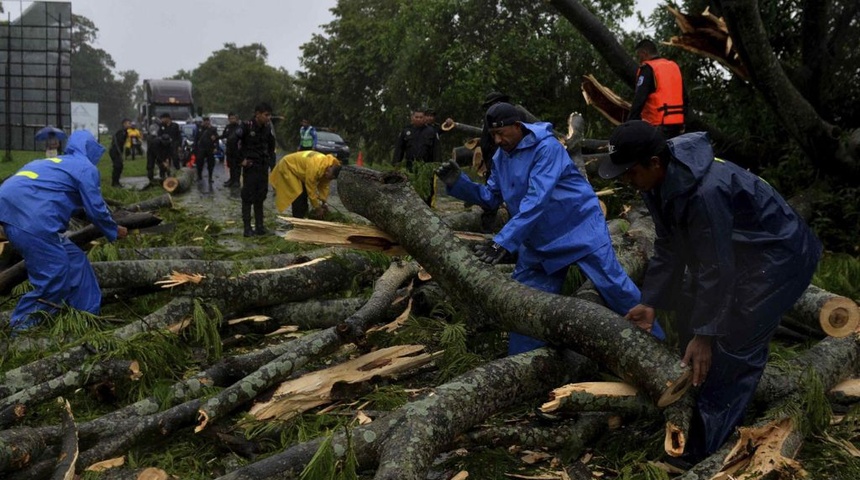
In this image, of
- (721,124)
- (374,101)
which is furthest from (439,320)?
(374,101)

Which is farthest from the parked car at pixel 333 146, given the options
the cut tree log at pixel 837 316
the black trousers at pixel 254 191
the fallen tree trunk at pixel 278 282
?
the cut tree log at pixel 837 316

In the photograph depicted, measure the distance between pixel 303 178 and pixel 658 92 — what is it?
183 inches

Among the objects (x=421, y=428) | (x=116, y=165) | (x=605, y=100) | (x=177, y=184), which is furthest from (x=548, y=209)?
(x=116, y=165)

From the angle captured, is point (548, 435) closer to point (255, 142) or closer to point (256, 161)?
→ point (256, 161)

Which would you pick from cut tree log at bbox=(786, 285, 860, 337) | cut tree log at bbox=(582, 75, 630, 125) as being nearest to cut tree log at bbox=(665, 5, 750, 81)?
cut tree log at bbox=(582, 75, 630, 125)

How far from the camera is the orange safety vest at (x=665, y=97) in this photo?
21.0ft

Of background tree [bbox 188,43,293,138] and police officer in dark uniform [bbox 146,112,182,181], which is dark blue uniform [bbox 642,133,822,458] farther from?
background tree [bbox 188,43,293,138]

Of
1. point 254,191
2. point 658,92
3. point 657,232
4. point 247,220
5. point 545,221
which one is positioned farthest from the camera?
point 254,191

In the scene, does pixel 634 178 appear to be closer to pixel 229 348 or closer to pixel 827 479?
pixel 827 479

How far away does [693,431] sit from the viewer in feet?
11.3

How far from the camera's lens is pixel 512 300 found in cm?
402

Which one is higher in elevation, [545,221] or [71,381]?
[545,221]

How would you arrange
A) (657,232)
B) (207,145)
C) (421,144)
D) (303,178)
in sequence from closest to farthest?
(657,232) < (303,178) < (421,144) < (207,145)

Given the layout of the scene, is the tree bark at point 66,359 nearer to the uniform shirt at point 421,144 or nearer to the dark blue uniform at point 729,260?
the dark blue uniform at point 729,260
